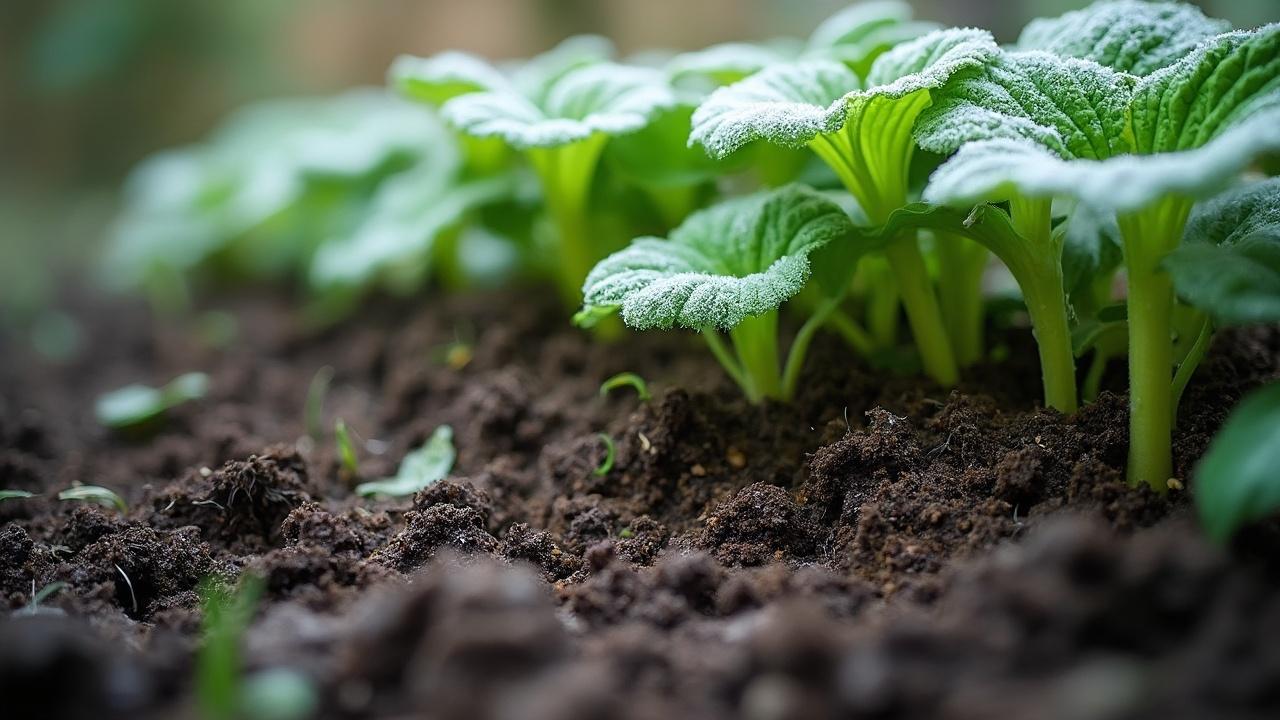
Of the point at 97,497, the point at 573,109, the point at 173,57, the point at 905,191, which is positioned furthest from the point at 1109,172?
the point at 173,57

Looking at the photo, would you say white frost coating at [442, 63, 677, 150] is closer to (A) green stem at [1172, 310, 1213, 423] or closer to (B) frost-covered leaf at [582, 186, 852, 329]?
(B) frost-covered leaf at [582, 186, 852, 329]

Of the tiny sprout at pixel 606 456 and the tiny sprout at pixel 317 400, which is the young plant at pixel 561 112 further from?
the tiny sprout at pixel 317 400

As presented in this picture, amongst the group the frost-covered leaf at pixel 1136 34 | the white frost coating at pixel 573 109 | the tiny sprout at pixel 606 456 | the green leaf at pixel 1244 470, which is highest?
the white frost coating at pixel 573 109

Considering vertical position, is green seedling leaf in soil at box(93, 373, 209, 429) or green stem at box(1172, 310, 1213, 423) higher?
green seedling leaf in soil at box(93, 373, 209, 429)

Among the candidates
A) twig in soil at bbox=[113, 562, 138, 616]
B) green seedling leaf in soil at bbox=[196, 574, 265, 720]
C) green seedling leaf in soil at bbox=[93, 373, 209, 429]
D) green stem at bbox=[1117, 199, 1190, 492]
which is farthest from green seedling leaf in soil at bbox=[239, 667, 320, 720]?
green seedling leaf in soil at bbox=[93, 373, 209, 429]

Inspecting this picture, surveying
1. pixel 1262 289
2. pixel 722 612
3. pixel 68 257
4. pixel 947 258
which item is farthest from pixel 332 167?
pixel 68 257

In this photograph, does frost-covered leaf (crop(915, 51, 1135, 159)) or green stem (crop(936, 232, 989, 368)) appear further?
green stem (crop(936, 232, 989, 368))

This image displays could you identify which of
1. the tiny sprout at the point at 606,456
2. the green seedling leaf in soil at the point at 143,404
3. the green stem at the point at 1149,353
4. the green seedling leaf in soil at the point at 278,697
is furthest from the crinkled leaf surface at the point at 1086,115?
the green seedling leaf in soil at the point at 143,404
